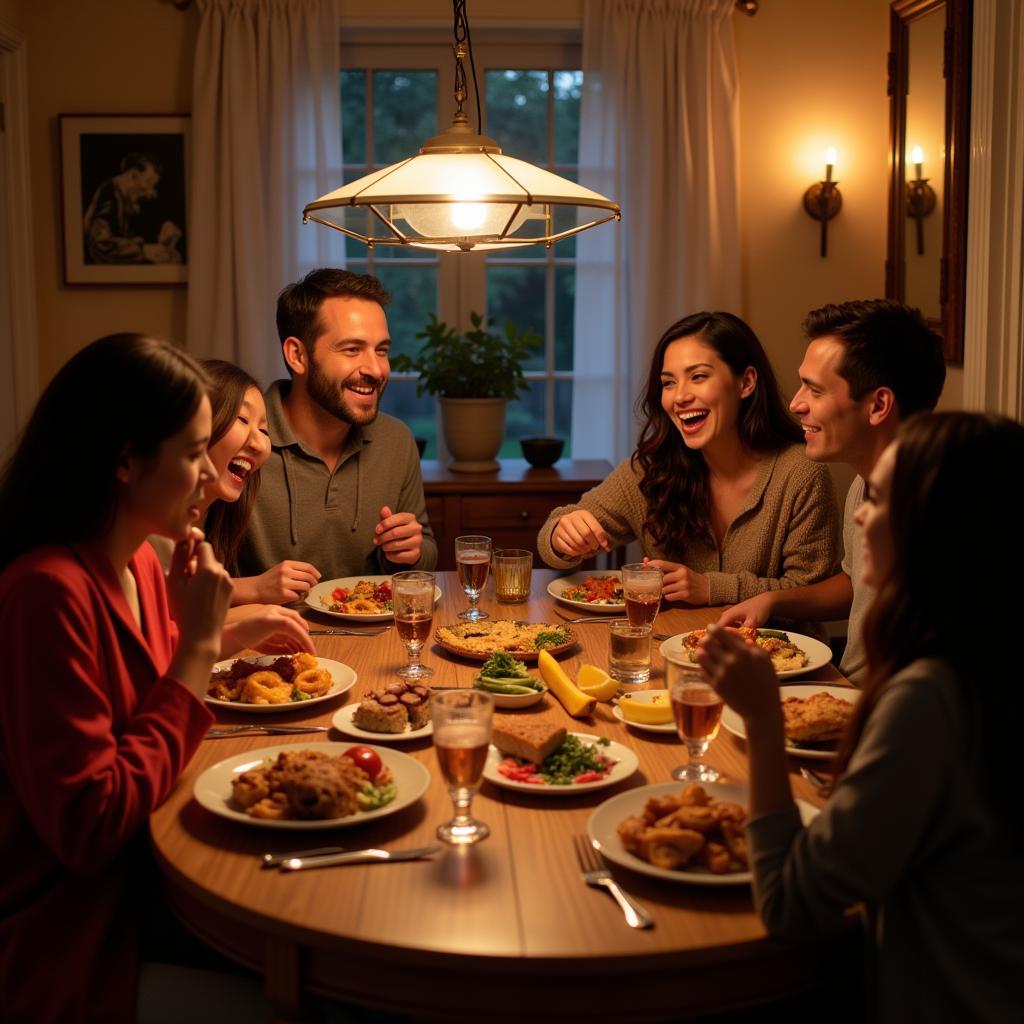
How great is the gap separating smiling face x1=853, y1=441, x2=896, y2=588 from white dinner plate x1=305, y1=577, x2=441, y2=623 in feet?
3.84

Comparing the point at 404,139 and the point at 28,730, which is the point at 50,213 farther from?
the point at 28,730

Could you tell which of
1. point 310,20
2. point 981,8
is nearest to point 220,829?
point 981,8

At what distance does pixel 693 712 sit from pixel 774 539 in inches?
50.2

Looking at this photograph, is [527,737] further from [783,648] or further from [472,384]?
[472,384]

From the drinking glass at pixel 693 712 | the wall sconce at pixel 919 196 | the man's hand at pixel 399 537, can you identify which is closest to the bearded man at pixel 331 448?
the man's hand at pixel 399 537

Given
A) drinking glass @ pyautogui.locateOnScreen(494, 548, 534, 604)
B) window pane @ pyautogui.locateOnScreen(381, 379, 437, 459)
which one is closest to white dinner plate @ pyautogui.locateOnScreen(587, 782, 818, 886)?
drinking glass @ pyautogui.locateOnScreen(494, 548, 534, 604)

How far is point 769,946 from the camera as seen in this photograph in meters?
1.27

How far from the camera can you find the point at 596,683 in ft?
→ 6.55

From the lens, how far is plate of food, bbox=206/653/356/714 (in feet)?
6.35

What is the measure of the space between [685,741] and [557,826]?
24cm

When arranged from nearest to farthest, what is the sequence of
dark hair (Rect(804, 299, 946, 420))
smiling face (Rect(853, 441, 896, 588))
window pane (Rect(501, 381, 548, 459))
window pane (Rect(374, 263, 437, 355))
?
smiling face (Rect(853, 441, 896, 588)) < dark hair (Rect(804, 299, 946, 420)) < window pane (Rect(374, 263, 437, 355)) < window pane (Rect(501, 381, 548, 459))

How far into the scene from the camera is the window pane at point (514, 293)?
16.6 ft

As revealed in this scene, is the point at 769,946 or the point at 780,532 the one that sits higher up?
the point at 780,532

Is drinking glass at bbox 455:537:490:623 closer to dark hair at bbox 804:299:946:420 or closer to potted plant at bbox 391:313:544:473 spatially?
dark hair at bbox 804:299:946:420
